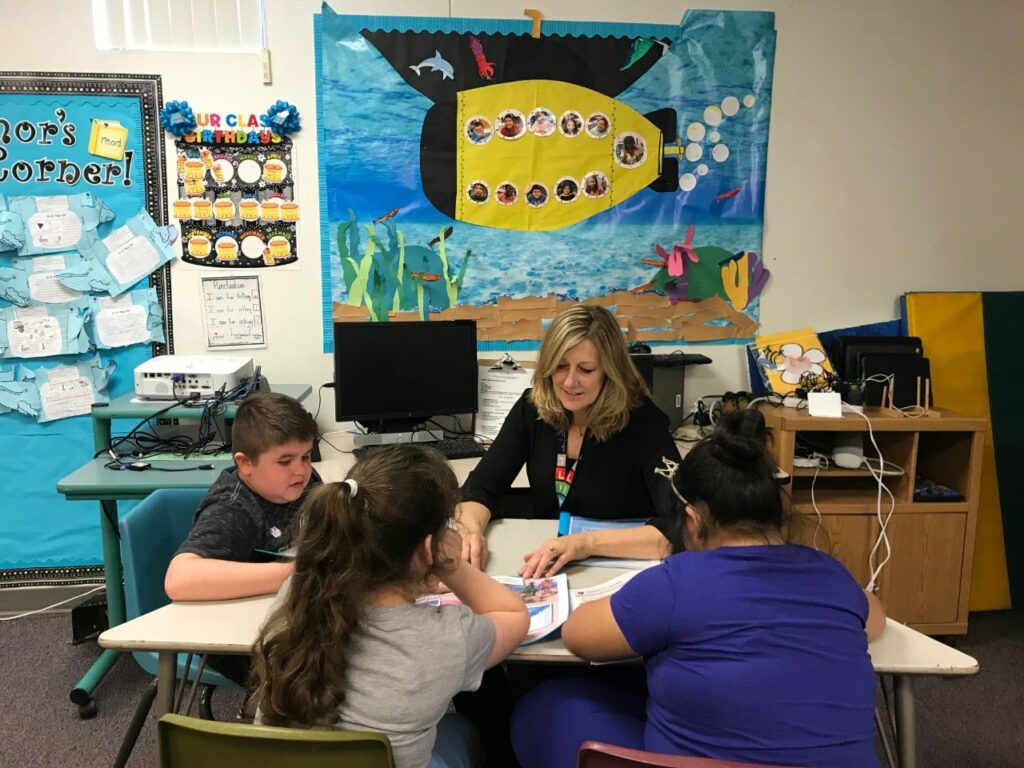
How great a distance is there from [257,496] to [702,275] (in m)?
2.09

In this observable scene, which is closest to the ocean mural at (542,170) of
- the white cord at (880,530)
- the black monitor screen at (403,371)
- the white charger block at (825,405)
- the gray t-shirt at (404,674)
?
the black monitor screen at (403,371)

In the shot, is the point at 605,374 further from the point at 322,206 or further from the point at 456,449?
the point at 322,206

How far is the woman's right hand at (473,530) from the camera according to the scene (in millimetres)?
1582

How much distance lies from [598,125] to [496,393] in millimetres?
1143

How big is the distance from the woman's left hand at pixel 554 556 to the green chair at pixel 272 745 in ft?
1.99

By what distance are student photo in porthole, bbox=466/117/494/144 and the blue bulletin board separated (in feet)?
3.77

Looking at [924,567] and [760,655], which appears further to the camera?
[924,567]

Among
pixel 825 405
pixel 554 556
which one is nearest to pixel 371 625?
pixel 554 556

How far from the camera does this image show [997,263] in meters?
3.12

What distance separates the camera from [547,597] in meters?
1.42

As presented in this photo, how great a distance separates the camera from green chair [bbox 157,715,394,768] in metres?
0.91

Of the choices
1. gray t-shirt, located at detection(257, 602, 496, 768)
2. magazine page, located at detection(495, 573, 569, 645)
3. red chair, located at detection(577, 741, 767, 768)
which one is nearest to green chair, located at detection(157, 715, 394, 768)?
gray t-shirt, located at detection(257, 602, 496, 768)

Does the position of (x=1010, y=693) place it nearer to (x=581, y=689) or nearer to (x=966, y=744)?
(x=966, y=744)

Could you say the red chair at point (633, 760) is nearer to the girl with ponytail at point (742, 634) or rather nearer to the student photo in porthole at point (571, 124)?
the girl with ponytail at point (742, 634)
